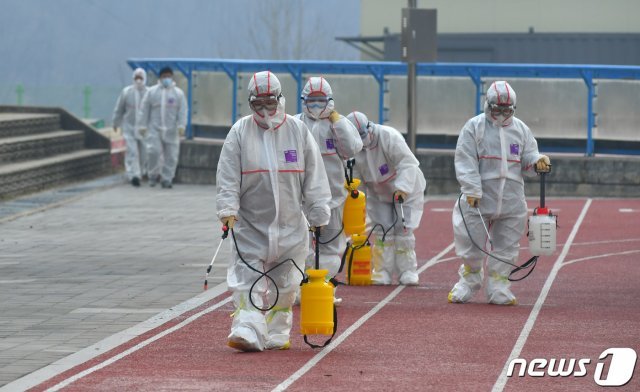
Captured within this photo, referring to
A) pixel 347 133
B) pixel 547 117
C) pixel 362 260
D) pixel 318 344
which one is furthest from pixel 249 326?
pixel 547 117

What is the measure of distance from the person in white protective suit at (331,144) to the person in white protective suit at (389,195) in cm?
102

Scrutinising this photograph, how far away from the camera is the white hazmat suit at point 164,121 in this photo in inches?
1028

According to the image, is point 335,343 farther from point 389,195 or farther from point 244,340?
point 389,195

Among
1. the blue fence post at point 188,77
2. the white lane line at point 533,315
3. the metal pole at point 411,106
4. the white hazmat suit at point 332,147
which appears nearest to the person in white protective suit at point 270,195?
the white lane line at point 533,315

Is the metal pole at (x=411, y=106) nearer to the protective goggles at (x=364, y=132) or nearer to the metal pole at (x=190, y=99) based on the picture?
the metal pole at (x=190, y=99)

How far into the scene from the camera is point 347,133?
13.4 m

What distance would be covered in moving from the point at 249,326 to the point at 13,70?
264 ft

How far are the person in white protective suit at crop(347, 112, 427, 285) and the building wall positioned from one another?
40.3 meters

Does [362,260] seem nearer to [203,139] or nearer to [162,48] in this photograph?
[203,139]

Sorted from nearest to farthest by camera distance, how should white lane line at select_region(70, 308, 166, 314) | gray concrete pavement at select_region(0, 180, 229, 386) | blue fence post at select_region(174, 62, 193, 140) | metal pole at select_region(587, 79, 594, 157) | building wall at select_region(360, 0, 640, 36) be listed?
gray concrete pavement at select_region(0, 180, 229, 386) → white lane line at select_region(70, 308, 166, 314) → metal pole at select_region(587, 79, 594, 157) → blue fence post at select_region(174, 62, 193, 140) → building wall at select_region(360, 0, 640, 36)

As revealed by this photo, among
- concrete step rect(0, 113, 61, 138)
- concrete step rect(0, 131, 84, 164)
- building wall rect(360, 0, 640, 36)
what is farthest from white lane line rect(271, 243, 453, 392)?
building wall rect(360, 0, 640, 36)

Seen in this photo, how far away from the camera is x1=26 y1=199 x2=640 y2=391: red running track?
378 inches

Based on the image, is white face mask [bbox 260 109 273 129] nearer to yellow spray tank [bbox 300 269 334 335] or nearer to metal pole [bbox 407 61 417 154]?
yellow spray tank [bbox 300 269 334 335]

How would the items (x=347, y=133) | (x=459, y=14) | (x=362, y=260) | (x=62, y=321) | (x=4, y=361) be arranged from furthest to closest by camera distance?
(x=459, y=14) → (x=362, y=260) → (x=347, y=133) → (x=62, y=321) → (x=4, y=361)
